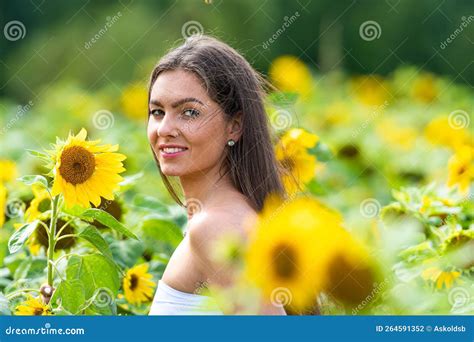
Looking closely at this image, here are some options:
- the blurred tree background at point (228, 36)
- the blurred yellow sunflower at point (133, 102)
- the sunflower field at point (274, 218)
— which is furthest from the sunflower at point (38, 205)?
the blurred yellow sunflower at point (133, 102)

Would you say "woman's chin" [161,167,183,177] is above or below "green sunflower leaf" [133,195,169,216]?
above

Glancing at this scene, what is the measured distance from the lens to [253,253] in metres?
2.00

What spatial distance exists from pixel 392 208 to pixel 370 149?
2.73 ft

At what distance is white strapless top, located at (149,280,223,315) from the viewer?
6.87 feet

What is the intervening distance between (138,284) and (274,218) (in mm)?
425

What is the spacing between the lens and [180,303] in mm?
2107

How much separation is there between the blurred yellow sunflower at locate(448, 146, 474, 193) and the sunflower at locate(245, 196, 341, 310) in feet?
1.71

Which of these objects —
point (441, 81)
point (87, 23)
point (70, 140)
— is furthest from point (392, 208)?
point (441, 81)

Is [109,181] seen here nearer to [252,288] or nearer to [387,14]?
[252,288]

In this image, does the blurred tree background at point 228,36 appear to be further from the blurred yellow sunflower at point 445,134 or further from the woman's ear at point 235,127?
the woman's ear at point 235,127

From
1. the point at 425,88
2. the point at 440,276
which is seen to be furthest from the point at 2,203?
the point at 425,88

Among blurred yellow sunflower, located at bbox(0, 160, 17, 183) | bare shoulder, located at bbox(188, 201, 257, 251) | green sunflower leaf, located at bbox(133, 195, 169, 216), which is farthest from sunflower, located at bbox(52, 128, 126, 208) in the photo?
blurred yellow sunflower, located at bbox(0, 160, 17, 183)

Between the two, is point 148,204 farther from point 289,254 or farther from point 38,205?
point 289,254

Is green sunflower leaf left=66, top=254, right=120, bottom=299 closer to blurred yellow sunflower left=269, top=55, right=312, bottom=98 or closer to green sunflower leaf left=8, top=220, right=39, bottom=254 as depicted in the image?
green sunflower leaf left=8, top=220, right=39, bottom=254
